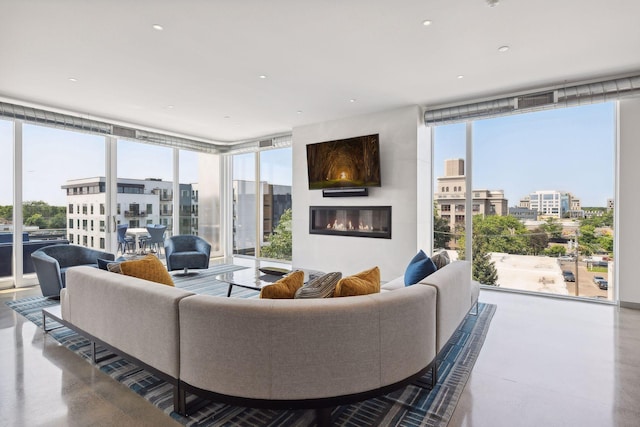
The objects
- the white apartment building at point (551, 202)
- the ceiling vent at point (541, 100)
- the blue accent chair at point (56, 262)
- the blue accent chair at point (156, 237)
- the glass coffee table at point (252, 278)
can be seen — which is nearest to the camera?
the ceiling vent at point (541, 100)

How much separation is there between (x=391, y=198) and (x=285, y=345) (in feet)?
12.4

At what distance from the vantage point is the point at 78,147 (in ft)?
19.0

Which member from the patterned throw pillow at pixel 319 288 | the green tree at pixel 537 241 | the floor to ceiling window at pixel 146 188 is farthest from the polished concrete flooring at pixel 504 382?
the floor to ceiling window at pixel 146 188

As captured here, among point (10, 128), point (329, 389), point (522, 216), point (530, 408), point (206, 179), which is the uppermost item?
point (10, 128)

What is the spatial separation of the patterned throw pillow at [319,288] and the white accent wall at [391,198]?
3076 mm

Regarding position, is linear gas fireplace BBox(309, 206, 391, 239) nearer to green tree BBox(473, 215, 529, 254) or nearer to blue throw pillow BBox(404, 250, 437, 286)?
green tree BBox(473, 215, 529, 254)

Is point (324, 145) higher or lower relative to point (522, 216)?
higher

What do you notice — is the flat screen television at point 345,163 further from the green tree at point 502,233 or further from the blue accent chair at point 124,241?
the blue accent chair at point 124,241

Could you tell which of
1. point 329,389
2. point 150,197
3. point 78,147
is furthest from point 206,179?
point 329,389

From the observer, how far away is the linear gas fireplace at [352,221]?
17.4 feet

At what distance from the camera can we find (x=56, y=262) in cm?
415

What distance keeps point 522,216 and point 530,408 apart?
3.33 m

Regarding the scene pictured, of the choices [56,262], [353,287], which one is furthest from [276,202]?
[353,287]

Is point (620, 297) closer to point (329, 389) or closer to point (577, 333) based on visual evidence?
point (577, 333)
